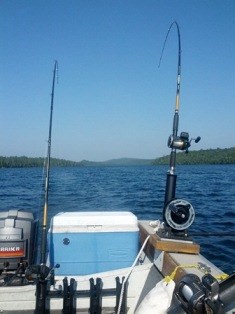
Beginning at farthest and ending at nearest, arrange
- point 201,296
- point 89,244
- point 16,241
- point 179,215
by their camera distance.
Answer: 1. point 89,244
2. point 179,215
3. point 16,241
4. point 201,296

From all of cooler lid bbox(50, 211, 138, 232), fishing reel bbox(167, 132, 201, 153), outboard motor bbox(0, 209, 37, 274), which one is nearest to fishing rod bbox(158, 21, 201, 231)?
fishing reel bbox(167, 132, 201, 153)

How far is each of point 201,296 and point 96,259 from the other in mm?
2533

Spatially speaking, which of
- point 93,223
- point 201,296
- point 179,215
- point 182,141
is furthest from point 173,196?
point 201,296

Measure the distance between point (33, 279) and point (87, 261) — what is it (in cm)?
82

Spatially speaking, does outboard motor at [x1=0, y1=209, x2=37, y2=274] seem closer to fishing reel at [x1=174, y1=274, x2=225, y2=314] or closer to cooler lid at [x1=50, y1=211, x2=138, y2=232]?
cooler lid at [x1=50, y1=211, x2=138, y2=232]

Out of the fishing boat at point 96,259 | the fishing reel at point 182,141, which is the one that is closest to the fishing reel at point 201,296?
the fishing boat at point 96,259

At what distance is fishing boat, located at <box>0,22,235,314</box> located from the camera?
3166 millimetres

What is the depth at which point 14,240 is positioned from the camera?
12.2 feet

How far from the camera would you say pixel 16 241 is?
373cm

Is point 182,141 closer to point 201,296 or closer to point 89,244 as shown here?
point 89,244

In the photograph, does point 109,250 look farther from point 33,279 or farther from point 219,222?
point 219,222

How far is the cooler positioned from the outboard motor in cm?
27

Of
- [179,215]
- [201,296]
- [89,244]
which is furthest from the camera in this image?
[89,244]

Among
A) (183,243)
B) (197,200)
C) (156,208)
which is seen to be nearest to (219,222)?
(156,208)
